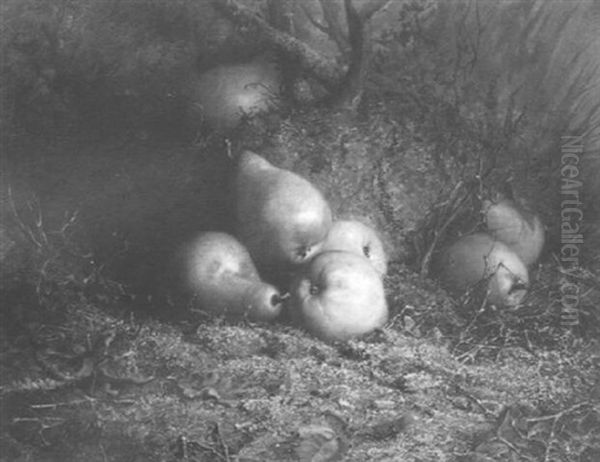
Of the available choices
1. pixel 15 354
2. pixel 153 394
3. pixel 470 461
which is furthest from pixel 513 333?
pixel 15 354

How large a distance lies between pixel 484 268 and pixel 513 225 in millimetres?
141

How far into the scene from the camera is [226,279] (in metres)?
2.49

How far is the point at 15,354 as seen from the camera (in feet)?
8.32

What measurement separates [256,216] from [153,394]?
55 cm

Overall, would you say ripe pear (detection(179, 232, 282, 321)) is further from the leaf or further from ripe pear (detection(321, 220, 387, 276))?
the leaf

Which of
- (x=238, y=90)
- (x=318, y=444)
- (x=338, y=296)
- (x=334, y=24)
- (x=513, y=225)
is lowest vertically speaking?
(x=318, y=444)

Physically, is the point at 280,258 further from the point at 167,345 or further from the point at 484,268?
the point at 484,268

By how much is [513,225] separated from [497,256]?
3.7 inches

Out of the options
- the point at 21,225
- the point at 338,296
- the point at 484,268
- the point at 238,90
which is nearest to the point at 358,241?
the point at 338,296

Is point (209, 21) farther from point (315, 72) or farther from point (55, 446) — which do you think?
point (55, 446)

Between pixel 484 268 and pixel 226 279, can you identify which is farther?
pixel 484 268

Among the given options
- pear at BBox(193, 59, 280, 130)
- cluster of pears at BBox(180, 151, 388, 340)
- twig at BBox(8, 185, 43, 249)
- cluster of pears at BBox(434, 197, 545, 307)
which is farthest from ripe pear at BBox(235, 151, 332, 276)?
twig at BBox(8, 185, 43, 249)

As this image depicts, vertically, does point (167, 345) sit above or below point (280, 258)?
below

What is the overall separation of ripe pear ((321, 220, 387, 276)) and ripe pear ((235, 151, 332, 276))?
0.10 feet
